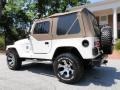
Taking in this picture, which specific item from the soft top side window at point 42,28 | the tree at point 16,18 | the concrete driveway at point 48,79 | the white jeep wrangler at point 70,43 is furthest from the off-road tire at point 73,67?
the tree at point 16,18

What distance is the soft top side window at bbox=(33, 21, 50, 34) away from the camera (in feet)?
25.5

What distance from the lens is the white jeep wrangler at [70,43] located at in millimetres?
6785

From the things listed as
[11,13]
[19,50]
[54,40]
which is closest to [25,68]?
[19,50]

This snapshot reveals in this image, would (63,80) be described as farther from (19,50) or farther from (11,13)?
(11,13)

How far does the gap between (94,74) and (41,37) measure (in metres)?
2.35

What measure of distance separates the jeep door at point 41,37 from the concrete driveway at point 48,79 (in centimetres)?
94

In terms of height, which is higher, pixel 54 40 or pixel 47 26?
pixel 47 26

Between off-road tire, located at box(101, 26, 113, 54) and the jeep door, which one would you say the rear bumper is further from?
the jeep door

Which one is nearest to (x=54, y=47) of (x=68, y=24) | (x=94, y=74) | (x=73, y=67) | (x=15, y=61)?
(x=68, y=24)

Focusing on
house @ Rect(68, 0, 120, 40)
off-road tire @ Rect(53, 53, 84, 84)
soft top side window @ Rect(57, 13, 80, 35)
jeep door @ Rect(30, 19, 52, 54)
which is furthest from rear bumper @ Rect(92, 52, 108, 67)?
house @ Rect(68, 0, 120, 40)

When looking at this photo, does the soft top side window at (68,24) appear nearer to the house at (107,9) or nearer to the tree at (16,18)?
the house at (107,9)

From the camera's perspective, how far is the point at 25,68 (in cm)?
938

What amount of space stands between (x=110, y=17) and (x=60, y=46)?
2058 centimetres

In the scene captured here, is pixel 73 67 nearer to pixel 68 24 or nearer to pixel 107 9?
pixel 68 24
